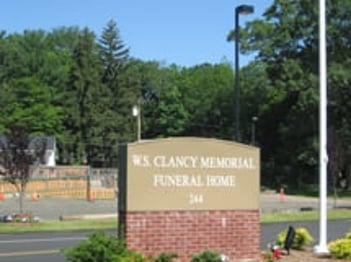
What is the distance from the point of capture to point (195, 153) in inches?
548

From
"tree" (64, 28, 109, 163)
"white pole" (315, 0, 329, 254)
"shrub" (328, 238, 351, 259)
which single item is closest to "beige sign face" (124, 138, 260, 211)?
"shrub" (328, 238, 351, 259)

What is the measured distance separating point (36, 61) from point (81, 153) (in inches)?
631

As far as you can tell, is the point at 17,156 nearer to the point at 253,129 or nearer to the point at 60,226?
the point at 60,226

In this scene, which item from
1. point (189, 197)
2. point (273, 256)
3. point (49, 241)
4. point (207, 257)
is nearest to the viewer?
point (207, 257)

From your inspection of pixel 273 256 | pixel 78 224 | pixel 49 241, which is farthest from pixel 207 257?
pixel 78 224

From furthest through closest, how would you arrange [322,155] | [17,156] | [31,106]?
[31,106] → [17,156] → [322,155]

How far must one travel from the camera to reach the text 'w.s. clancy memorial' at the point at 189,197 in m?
13.4

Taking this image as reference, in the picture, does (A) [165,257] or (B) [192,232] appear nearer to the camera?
(A) [165,257]

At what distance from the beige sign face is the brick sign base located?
0.45 feet

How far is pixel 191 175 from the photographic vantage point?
13.9 meters

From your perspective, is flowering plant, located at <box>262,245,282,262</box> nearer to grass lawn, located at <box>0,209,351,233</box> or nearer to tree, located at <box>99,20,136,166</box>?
grass lawn, located at <box>0,209,351,233</box>

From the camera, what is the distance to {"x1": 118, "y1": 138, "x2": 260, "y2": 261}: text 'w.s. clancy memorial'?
13406mm

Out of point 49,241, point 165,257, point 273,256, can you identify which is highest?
point 165,257

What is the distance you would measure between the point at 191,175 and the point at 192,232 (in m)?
0.96
